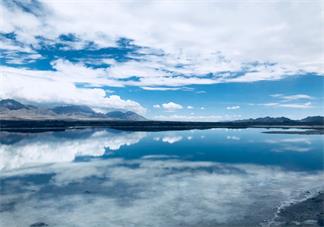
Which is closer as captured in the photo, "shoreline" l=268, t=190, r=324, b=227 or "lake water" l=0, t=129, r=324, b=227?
"shoreline" l=268, t=190, r=324, b=227

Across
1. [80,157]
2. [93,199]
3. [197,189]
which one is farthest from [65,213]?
[80,157]

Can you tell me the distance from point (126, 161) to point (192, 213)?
20.3m

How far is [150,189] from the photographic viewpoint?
2434 centimetres

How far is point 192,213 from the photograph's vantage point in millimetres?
18719

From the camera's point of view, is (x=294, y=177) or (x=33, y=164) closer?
(x=294, y=177)

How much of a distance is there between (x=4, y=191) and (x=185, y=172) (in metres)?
15.0

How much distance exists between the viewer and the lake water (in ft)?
59.4

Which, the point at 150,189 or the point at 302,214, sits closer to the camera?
the point at 302,214

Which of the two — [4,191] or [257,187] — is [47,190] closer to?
[4,191]

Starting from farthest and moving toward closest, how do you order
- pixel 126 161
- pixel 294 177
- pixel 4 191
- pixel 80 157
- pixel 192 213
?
1. pixel 80 157
2. pixel 126 161
3. pixel 294 177
4. pixel 4 191
5. pixel 192 213

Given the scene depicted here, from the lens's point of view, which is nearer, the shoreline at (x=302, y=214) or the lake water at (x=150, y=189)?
the shoreline at (x=302, y=214)

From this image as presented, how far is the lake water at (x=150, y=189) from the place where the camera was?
712 inches

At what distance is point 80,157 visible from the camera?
4103 centimetres

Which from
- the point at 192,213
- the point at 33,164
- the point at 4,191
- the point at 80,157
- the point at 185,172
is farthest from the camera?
the point at 80,157
